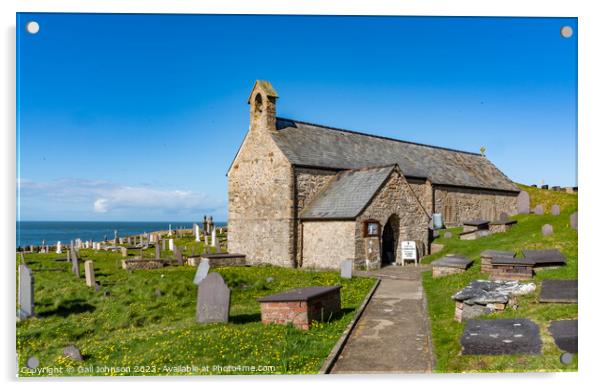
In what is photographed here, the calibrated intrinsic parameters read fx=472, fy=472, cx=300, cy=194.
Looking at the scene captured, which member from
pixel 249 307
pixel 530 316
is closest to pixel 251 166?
pixel 249 307

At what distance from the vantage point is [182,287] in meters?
14.9

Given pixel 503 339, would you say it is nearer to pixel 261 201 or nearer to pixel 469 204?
pixel 261 201

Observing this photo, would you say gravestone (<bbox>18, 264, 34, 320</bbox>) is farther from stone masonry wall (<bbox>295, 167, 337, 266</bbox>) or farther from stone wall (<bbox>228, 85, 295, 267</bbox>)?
stone masonry wall (<bbox>295, 167, 337, 266</bbox>)

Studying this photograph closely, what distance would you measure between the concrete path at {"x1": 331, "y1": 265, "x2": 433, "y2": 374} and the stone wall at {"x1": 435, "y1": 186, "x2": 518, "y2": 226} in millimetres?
17280

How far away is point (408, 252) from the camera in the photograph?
71.6 feet

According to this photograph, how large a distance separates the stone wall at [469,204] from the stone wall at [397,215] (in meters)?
7.89

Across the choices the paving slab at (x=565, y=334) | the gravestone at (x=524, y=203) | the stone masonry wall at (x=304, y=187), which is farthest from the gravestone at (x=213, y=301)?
the gravestone at (x=524, y=203)

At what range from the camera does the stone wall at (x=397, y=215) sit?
65.5 ft

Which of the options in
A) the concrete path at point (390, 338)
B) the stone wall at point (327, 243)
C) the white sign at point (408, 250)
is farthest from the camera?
the white sign at point (408, 250)

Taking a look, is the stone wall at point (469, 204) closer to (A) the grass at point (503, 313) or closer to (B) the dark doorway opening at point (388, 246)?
(B) the dark doorway opening at point (388, 246)

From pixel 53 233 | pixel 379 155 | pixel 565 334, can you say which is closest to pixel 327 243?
pixel 379 155

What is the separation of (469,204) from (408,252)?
1333 cm

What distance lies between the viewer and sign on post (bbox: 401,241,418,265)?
2166 cm
